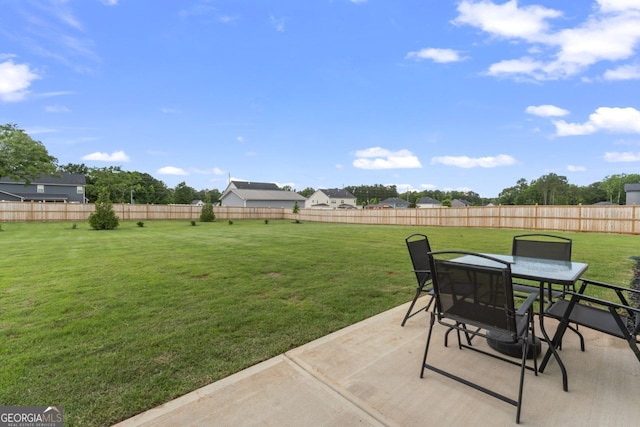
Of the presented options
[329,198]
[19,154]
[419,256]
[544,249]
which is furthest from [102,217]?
[329,198]

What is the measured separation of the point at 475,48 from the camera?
1316cm

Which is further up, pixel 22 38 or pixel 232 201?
pixel 22 38

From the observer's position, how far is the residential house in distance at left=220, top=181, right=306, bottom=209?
137ft

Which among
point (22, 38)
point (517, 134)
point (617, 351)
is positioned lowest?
point (617, 351)

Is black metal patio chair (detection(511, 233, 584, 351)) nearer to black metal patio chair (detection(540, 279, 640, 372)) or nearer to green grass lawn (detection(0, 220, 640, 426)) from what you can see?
black metal patio chair (detection(540, 279, 640, 372))

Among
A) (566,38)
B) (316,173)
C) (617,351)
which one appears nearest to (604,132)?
(566,38)

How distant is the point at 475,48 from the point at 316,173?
169 ft

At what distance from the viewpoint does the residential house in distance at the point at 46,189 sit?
31409mm

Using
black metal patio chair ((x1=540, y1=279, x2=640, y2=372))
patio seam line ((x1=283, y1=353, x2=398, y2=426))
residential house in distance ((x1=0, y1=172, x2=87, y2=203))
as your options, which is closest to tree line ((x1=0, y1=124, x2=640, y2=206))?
residential house in distance ((x1=0, y1=172, x2=87, y2=203))

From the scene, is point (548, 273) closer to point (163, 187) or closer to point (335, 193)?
point (335, 193)

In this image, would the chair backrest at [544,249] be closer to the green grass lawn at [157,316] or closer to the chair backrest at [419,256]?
the chair backrest at [419,256]

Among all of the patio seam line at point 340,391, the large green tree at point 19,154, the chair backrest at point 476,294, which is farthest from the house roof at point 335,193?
the chair backrest at point 476,294

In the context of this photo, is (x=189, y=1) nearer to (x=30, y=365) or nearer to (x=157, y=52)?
(x=157, y=52)

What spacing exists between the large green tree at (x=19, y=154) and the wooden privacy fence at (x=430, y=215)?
290 cm
